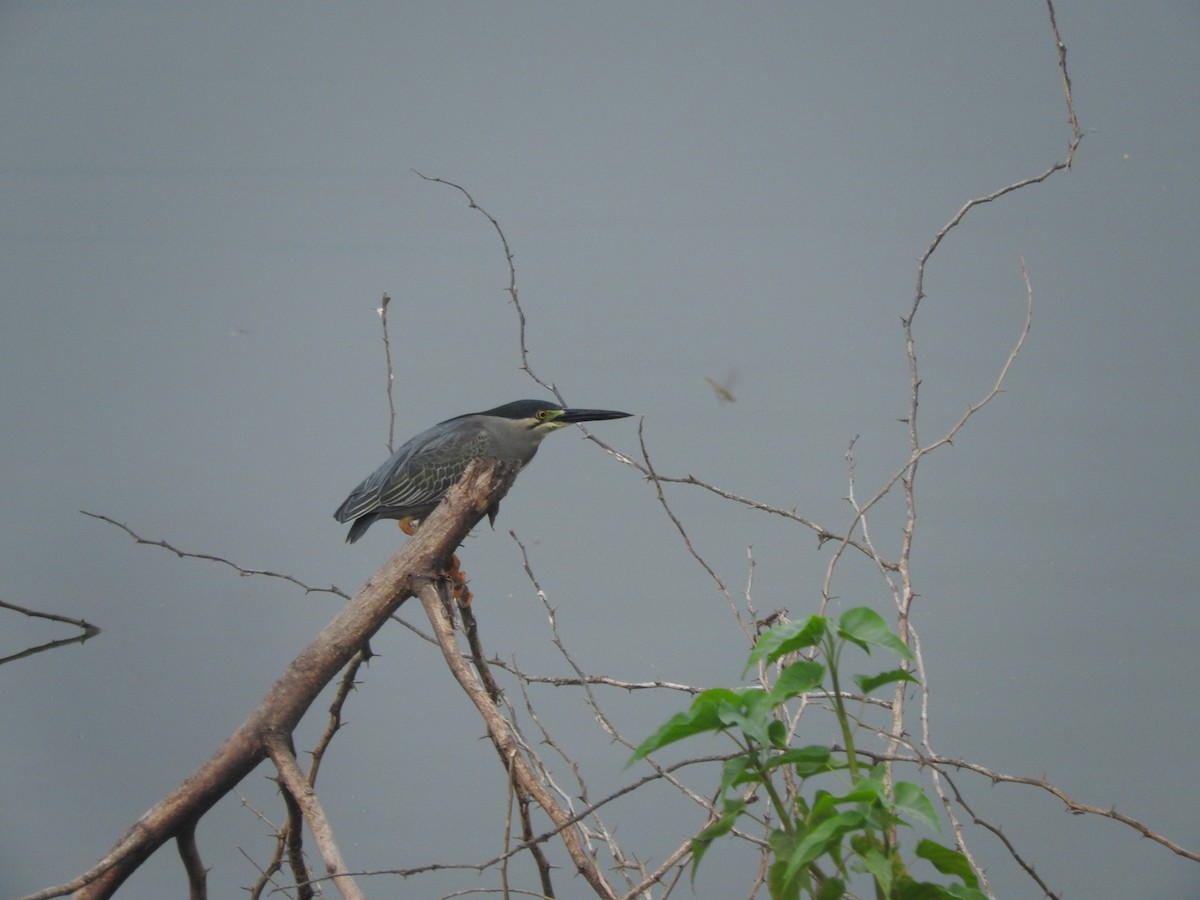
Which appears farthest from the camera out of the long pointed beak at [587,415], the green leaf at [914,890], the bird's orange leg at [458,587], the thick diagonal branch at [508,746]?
the long pointed beak at [587,415]

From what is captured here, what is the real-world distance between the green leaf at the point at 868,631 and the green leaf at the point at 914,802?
0.33ft

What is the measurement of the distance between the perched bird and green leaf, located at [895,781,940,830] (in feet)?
4.74

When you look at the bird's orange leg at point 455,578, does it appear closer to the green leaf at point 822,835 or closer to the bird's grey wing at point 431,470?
the bird's grey wing at point 431,470

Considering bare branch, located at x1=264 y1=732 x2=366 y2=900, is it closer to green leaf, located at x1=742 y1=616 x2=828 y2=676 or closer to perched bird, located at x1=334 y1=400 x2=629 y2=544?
green leaf, located at x1=742 y1=616 x2=828 y2=676

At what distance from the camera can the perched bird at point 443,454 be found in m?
2.12

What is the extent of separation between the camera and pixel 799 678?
792 mm

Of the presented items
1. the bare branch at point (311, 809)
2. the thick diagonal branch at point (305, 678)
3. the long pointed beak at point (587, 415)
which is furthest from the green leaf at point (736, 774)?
the long pointed beak at point (587, 415)

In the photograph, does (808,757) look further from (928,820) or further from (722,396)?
(722,396)

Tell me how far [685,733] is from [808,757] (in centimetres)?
10

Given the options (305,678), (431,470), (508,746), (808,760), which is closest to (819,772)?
(808,760)

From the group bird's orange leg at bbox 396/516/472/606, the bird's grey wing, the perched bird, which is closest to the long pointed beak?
the perched bird

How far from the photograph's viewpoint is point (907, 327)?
1.48 metres

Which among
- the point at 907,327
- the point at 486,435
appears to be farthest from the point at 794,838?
the point at 486,435

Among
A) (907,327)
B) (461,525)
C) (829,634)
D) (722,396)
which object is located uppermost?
(722,396)
